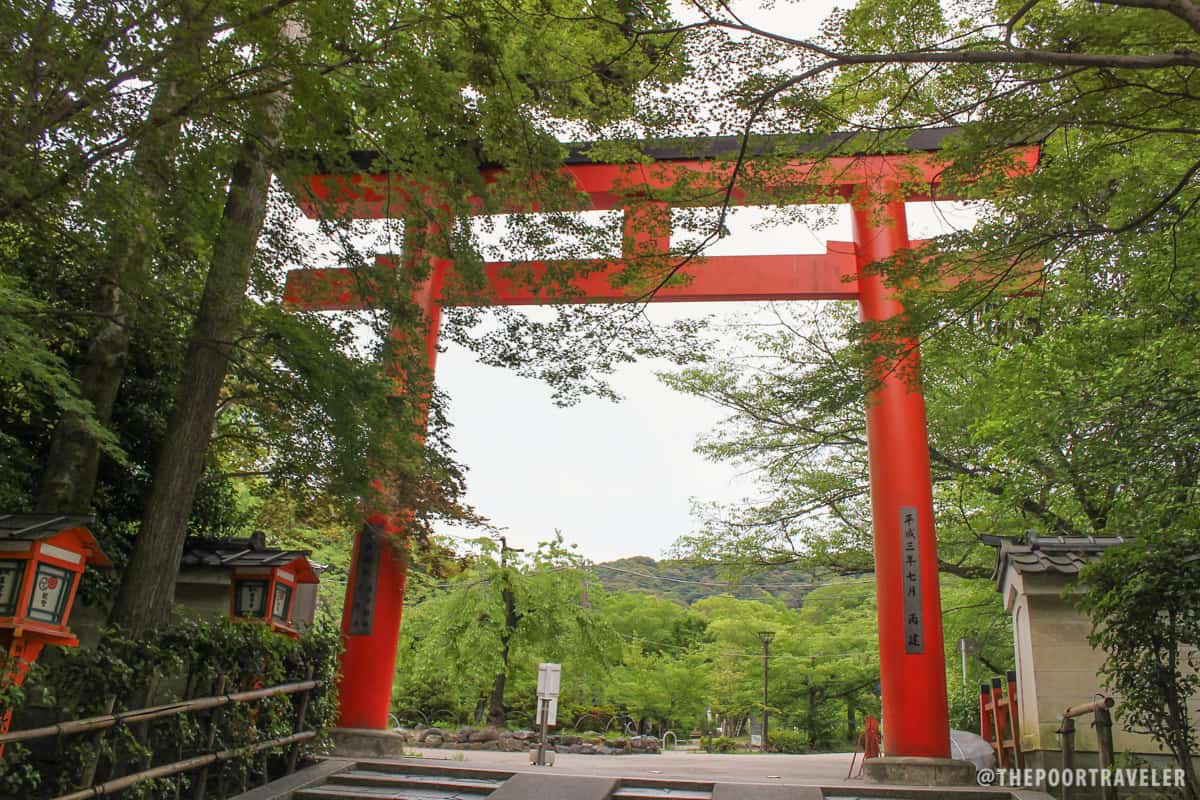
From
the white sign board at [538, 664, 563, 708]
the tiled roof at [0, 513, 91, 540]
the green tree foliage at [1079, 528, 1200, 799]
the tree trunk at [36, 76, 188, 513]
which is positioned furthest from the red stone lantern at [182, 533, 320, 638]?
the green tree foliage at [1079, 528, 1200, 799]

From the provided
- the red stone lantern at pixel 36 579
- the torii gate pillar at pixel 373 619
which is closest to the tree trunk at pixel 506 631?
the torii gate pillar at pixel 373 619

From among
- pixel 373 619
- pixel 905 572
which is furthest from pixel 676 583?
pixel 373 619

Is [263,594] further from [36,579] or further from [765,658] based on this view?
[765,658]

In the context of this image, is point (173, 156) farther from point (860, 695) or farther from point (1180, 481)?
point (860, 695)

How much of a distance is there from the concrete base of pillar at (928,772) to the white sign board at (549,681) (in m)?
4.01

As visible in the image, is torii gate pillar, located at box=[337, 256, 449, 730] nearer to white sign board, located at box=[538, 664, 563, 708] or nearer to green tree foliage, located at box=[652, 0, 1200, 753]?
white sign board, located at box=[538, 664, 563, 708]

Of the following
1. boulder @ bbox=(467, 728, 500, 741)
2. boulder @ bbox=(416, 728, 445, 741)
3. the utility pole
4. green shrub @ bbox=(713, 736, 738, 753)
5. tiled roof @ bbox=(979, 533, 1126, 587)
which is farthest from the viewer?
green shrub @ bbox=(713, 736, 738, 753)

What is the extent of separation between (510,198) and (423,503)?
11.2 ft

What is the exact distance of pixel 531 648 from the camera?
13.9 m

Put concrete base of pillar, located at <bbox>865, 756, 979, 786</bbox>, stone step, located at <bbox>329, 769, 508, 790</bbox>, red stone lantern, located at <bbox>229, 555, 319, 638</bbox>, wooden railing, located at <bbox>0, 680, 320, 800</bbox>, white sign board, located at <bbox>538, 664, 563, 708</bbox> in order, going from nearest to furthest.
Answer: wooden railing, located at <bbox>0, 680, 320, 800</bbox>, stone step, located at <bbox>329, 769, 508, 790</bbox>, red stone lantern, located at <bbox>229, 555, 319, 638</bbox>, concrete base of pillar, located at <bbox>865, 756, 979, 786</bbox>, white sign board, located at <bbox>538, 664, 563, 708</bbox>

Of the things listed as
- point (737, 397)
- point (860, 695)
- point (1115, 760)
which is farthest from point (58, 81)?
point (860, 695)

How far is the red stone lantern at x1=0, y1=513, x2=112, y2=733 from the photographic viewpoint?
404 centimetres

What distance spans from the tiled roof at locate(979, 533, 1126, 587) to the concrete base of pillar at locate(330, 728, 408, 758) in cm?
564

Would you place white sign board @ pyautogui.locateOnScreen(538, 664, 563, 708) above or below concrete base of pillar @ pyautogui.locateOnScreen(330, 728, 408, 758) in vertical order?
above
